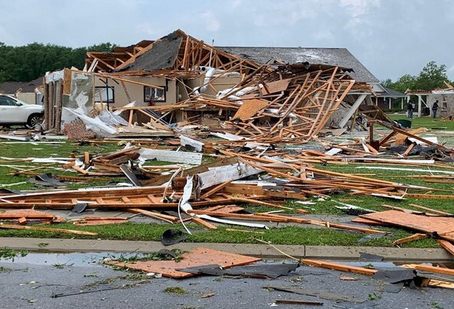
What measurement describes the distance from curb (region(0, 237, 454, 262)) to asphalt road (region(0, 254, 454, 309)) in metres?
0.55

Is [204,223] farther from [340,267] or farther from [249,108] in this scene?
[249,108]

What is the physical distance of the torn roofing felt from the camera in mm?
29781

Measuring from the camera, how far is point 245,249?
6.08 meters

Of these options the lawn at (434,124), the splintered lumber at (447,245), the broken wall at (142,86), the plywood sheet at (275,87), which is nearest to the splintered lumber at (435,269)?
the splintered lumber at (447,245)

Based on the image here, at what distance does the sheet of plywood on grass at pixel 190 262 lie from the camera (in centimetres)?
527

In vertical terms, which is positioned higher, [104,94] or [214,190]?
[104,94]

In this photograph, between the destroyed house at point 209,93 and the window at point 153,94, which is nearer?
the destroyed house at point 209,93

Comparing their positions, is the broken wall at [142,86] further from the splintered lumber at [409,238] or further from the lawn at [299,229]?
the splintered lumber at [409,238]

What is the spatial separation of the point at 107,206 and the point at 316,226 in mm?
3067

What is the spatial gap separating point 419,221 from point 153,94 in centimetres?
2394

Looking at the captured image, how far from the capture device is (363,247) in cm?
620

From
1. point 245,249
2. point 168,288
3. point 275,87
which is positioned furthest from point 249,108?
point 168,288

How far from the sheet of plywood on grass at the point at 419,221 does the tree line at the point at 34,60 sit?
312 ft

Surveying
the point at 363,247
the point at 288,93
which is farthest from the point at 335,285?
the point at 288,93
